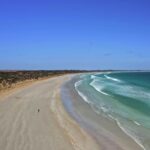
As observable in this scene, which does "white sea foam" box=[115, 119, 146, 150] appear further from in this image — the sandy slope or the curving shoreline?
the sandy slope

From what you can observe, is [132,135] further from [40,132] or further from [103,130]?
[40,132]

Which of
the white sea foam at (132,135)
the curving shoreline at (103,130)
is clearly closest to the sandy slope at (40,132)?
the curving shoreline at (103,130)

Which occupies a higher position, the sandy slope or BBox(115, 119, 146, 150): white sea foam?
the sandy slope

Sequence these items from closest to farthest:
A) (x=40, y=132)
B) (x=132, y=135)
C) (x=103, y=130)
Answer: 1. (x=40, y=132)
2. (x=132, y=135)
3. (x=103, y=130)

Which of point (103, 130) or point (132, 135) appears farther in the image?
point (103, 130)

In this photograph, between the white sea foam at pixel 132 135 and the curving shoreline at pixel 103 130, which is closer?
the curving shoreline at pixel 103 130

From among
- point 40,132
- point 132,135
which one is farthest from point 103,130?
point 40,132

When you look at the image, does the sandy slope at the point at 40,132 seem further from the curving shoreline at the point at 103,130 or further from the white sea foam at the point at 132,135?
the white sea foam at the point at 132,135

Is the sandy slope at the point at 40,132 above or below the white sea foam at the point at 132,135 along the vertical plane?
above

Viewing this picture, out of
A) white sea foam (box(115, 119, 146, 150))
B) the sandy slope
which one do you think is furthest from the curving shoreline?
the sandy slope

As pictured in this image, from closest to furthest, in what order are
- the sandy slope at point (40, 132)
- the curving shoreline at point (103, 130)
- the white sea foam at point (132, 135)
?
1. the sandy slope at point (40, 132)
2. the curving shoreline at point (103, 130)
3. the white sea foam at point (132, 135)

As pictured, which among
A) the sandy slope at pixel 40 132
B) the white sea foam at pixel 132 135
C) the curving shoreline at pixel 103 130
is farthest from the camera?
the white sea foam at pixel 132 135
